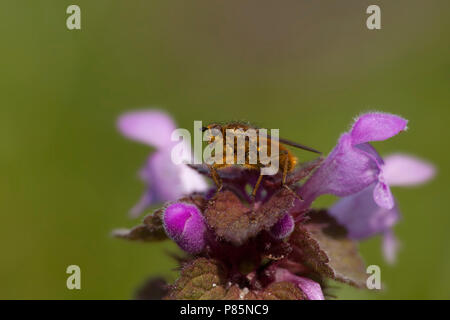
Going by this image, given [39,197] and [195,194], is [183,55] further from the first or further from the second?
[195,194]

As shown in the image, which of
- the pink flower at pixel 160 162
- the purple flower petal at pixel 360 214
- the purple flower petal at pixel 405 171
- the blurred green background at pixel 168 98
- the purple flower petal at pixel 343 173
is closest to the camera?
the purple flower petal at pixel 343 173

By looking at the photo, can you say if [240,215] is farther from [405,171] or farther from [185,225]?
[405,171]

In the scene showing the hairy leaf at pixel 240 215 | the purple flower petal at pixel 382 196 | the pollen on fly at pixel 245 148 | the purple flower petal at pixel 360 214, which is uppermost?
the pollen on fly at pixel 245 148

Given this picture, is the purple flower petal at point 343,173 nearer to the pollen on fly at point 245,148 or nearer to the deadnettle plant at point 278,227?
the deadnettle plant at point 278,227

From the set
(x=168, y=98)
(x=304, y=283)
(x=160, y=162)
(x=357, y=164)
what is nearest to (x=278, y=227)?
(x=304, y=283)

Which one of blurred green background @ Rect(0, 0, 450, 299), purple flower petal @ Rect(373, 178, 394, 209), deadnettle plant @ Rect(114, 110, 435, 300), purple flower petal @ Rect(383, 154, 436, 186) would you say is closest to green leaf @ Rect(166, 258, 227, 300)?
deadnettle plant @ Rect(114, 110, 435, 300)

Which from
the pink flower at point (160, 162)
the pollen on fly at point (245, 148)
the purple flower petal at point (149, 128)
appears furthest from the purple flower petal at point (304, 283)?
the purple flower petal at point (149, 128)

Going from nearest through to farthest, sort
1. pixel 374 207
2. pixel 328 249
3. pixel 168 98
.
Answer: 1. pixel 328 249
2. pixel 374 207
3. pixel 168 98

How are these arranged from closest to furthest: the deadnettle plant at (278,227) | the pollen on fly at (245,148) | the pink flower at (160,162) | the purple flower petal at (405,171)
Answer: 1. the deadnettle plant at (278,227)
2. the pollen on fly at (245,148)
3. the purple flower petal at (405,171)
4. the pink flower at (160,162)
